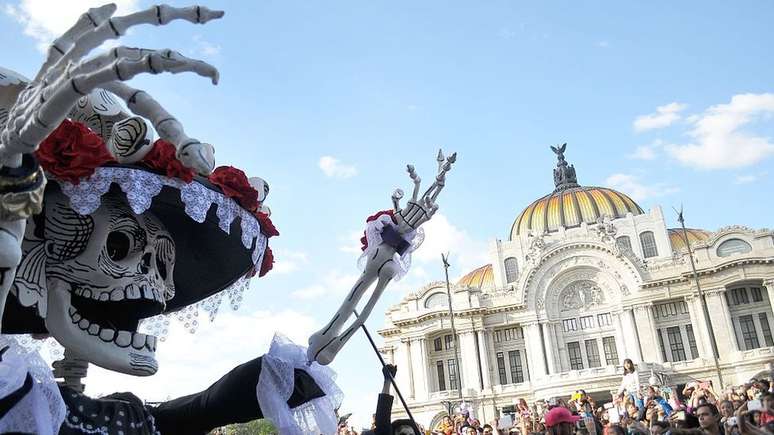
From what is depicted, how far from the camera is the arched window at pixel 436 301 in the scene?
43.9m

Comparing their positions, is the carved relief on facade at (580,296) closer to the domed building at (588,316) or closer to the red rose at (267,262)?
the domed building at (588,316)

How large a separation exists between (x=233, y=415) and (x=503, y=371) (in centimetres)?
4150

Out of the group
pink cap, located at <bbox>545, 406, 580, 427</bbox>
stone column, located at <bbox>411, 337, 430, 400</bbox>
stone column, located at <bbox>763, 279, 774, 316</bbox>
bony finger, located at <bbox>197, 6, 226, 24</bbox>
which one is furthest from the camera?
stone column, located at <bbox>411, 337, 430, 400</bbox>

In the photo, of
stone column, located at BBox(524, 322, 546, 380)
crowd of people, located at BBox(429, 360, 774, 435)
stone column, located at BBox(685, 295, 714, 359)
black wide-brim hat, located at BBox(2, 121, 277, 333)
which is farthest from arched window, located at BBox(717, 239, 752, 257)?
black wide-brim hat, located at BBox(2, 121, 277, 333)

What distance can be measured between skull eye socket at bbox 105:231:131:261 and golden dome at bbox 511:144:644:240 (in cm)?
4382

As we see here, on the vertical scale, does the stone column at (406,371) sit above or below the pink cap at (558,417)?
above

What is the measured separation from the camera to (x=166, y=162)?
338 cm

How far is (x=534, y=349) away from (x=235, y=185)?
3923 cm

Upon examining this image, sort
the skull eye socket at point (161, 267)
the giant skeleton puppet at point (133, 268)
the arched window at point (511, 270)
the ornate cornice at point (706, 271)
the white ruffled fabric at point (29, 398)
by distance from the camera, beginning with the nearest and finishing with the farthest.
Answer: the white ruffled fabric at point (29, 398)
the giant skeleton puppet at point (133, 268)
the skull eye socket at point (161, 267)
the ornate cornice at point (706, 271)
the arched window at point (511, 270)

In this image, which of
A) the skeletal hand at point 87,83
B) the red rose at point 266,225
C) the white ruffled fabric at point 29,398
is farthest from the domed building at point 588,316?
the skeletal hand at point 87,83

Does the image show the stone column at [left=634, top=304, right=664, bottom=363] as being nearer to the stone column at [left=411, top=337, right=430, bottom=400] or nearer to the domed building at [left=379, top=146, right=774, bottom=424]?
the domed building at [left=379, top=146, right=774, bottom=424]

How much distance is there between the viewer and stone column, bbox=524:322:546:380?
131ft

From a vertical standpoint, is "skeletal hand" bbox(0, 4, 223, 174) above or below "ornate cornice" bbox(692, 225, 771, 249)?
below

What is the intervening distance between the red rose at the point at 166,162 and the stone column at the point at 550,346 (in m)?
39.5
